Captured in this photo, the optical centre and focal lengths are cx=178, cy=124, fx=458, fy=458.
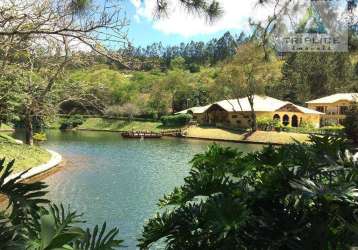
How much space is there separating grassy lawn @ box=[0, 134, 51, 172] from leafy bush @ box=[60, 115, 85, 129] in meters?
32.1

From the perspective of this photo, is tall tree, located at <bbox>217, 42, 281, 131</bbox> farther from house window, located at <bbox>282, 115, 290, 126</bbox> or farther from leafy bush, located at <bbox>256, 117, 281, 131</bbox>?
house window, located at <bbox>282, 115, 290, 126</bbox>

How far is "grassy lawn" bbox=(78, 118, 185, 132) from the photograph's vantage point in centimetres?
4994

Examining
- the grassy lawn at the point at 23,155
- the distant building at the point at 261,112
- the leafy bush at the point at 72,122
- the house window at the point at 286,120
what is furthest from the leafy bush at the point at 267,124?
the grassy lawn at the point at 23,155

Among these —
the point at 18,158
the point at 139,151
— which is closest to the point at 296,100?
the point at 139,151

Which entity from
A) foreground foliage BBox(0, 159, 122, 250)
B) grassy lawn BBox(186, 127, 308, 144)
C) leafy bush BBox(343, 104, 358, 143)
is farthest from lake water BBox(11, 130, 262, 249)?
grassy lawn BBox(186, 127, 308, 144)

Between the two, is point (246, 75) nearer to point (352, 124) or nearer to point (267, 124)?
point (267, 124)

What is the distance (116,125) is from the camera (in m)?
52.9

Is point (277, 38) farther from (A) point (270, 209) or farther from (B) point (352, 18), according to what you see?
(A) point (270, 209)

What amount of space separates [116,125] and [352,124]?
3044cm

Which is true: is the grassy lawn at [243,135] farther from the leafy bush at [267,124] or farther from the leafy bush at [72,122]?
the leafy bush at [72,122]

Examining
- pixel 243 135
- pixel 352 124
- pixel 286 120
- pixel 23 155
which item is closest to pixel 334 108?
pixel 286 120

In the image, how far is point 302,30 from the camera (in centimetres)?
574

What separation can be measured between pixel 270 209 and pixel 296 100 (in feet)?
172

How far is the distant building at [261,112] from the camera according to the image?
42469 mm
